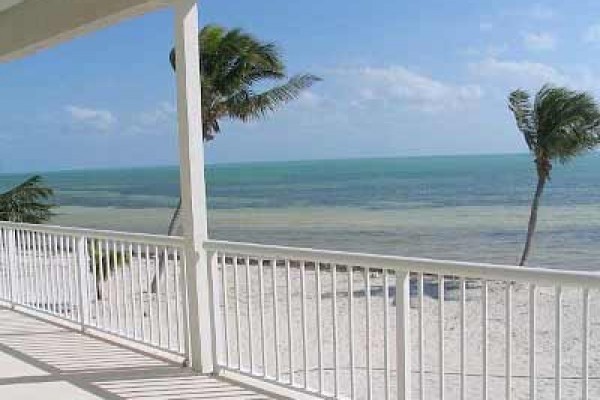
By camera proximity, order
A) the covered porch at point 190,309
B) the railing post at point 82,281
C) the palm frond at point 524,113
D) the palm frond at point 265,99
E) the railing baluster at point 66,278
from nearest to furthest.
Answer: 1. the covered porch at point 190,309
2. the railing post at point 82,281
3. the railing baluster at point 66,278
4. the palm frond at point 265,99
5. the palm frond at point 524,113

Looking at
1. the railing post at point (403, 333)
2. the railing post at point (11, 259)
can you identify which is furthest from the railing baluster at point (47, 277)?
the railing post at point (403, 333)

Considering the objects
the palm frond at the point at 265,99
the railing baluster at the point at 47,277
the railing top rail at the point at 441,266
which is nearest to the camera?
the railing top rail at the point at 441,266

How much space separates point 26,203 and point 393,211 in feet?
80.3

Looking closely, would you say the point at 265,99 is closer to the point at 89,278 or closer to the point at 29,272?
the point at 29,272

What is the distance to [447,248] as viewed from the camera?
25.0 m

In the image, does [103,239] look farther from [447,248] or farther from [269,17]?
[269,17]

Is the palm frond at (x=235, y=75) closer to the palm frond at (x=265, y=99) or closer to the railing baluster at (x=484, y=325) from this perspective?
the palm frond at (x=265, y=99)

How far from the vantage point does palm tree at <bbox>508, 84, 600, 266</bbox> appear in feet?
47.6

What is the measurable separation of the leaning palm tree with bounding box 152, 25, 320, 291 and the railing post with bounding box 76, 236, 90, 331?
7473 mm

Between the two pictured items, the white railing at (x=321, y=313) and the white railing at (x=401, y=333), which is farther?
the white railing at (x=321, y=313)

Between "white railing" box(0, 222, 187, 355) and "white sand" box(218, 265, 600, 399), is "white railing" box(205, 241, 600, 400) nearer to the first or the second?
"white sand" box(218, 265, 600, 399)

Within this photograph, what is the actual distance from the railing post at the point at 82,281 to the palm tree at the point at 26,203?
9.03 m

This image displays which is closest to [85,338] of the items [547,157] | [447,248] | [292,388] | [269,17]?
[292,388]

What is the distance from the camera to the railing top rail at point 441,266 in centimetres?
254
